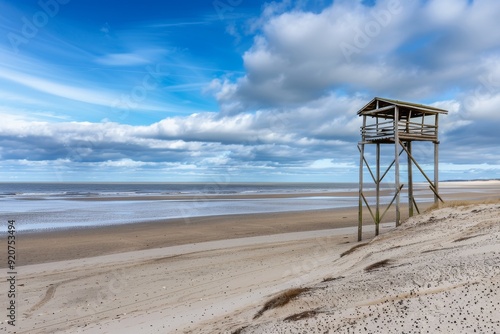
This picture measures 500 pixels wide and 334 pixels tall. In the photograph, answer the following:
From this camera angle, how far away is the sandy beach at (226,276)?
18.4 feet

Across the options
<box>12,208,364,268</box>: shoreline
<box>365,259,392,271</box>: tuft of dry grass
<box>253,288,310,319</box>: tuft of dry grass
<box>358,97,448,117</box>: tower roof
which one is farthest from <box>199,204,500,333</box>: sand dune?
<box>12,208,364,268</box>: shoreline

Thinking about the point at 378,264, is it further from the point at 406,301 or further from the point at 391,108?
the point at 391,108

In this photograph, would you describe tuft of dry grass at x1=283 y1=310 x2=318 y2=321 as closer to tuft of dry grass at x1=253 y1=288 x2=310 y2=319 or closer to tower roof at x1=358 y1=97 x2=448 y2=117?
tuft of dry grass at x1=253 y1=288 x2=310 y2=319

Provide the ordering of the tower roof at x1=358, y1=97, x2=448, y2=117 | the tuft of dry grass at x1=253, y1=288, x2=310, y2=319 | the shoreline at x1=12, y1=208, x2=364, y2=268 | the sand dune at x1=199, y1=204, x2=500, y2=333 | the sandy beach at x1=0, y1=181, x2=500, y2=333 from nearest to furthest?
the sand dune at x1=199, y1=204, x2=500, y2=333
the sandy beach at x1=0, y1=181, x2=500, y2=333
the tuft of dry grass at x1=253, y1=288, x2=310, y2=319
the tower roof at x1=358, y1=97, x2=448, y2=117
the shoreline at x1=12, y1=208, x2=364, y2=268

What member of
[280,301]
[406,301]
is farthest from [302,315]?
[406,301]

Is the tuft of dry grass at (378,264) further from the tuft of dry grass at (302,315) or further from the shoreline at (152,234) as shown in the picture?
the shoreline at (152,234)

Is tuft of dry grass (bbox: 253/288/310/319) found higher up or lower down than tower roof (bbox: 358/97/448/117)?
lower down

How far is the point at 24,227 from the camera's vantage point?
77.4 feet

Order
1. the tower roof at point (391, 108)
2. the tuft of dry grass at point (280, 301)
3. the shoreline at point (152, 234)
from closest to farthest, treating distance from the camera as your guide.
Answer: the tuft of dry grass at point (280, 301)
the tower roof at point (391, 108)
the shoreline at point (152, 234)

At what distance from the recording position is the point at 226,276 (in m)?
11.1

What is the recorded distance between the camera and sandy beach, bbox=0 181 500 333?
5.61 m

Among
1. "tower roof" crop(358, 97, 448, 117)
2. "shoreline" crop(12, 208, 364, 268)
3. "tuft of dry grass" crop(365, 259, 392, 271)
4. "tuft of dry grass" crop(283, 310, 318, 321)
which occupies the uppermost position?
"tower roof" crop(358, 97, 448, 117)

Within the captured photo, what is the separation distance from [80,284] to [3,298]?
6.36 ft

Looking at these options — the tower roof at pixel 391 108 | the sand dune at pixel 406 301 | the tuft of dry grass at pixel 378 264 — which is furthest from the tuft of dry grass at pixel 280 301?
the tower roof at pixel 391 108
